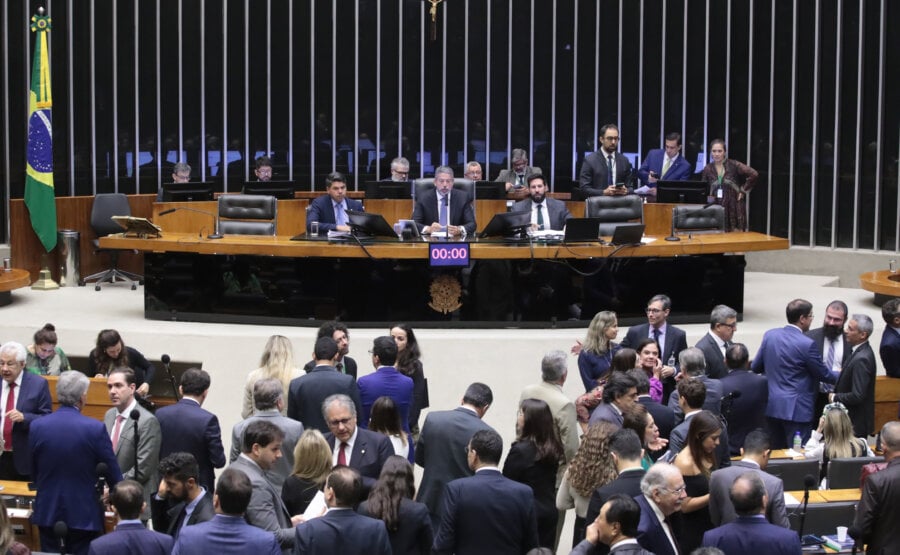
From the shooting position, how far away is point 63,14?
588 inches

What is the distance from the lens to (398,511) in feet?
17.4

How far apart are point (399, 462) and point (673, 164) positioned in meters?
9.33

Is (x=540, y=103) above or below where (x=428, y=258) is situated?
above

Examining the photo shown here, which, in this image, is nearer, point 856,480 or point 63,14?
point 856,480

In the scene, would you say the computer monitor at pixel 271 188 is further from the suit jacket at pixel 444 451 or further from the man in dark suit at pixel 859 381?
the suit jacket at pixel 444 451

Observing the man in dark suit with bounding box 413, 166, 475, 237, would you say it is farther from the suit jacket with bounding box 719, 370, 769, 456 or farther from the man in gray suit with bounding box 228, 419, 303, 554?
the man in gray suit with bounding box 228, 419, 303, 554

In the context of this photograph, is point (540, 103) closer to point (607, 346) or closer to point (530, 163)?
point (530, 163)

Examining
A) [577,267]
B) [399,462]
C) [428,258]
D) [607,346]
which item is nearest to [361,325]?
[428,258]

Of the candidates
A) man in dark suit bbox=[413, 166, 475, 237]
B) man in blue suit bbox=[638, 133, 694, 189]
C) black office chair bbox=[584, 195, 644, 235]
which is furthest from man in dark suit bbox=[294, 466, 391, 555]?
man in blue suit bbox=[638, 133, 694, 189]

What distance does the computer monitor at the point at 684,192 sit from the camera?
1299 centimetres

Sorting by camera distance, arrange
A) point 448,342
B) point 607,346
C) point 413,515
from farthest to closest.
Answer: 1. point 448,342
2. point 607,346
3. point 413,515

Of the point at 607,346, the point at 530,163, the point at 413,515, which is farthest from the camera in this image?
the point at 530,163

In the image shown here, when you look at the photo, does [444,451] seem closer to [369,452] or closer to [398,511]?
[369,452]

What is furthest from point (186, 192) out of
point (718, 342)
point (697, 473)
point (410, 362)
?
point (697, 473)
